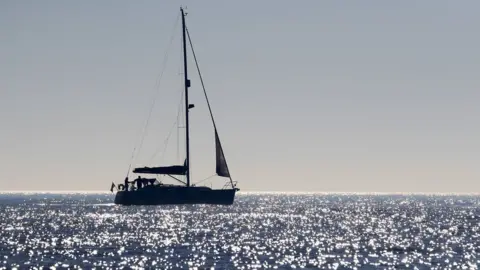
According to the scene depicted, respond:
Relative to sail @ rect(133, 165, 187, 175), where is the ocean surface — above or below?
below

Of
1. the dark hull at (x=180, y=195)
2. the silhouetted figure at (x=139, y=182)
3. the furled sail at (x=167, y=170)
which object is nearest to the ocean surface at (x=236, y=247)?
the furled sail at (x=167, y=170)

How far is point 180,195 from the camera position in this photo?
140625 mm

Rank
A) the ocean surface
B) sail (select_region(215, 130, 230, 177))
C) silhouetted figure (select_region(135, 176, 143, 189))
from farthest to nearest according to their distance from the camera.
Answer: silhouetted figure (select_region(135, 176, 143, 189))
sail (select_region(215, 130, 230, 177))
the ocean surface

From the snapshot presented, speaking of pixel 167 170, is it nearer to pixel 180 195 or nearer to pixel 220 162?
pixel 180 195

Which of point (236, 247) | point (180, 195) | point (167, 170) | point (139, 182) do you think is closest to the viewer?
point (236, 247)

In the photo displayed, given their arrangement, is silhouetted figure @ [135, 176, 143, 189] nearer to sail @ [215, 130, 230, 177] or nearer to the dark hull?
the dark hull

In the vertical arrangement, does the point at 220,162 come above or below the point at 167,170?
above

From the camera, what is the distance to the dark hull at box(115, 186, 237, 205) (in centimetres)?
14000

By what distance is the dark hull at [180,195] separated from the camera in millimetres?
140000

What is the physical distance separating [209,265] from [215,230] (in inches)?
1486

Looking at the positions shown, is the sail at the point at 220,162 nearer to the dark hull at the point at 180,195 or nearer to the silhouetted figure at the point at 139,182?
the dark hull at the point at 180,195

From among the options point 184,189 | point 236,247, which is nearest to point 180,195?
point 184,189

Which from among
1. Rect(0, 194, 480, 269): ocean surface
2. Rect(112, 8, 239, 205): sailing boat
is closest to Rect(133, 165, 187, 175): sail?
Rect(112, 8, 239, 205): sailing boat

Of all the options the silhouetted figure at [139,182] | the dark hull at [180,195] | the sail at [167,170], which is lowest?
the dark hull at [180,195]
